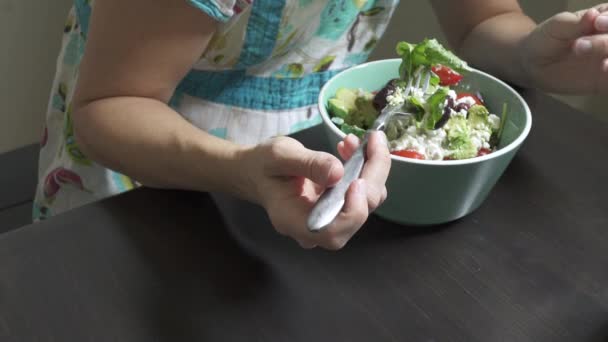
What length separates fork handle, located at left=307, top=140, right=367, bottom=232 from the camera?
34 cm

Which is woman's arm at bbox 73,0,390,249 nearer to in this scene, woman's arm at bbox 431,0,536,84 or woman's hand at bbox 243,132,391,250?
woman's hand at bbox 243,132,391,250

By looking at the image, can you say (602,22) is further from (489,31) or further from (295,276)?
(295,276)

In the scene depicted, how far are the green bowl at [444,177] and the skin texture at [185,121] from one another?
0.05 m

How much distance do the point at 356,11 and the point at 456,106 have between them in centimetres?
22

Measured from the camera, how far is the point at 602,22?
22.1 inches

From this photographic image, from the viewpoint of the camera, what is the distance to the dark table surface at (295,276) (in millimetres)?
418

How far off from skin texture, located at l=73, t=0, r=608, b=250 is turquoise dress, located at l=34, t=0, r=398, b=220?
80 mm

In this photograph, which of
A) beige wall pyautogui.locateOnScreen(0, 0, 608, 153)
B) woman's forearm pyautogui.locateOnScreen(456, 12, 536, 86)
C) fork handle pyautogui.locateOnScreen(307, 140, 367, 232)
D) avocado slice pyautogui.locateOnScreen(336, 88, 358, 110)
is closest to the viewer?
fork handle pyautogui.locateOnScreen(307, 140, 367, 232)

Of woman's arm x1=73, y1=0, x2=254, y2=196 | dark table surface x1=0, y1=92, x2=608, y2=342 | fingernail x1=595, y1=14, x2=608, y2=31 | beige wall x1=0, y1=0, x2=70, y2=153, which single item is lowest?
beige wall x1=0, y1=0, x2=70, y2=153

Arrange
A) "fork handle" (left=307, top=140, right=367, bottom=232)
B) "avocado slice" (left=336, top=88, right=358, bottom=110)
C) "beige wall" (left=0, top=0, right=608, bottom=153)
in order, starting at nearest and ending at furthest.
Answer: "fork handle" (left=307, top=140, right=367, bottom=232)
"avocado slice" (left=336, top=88, right=358, bottom=110)
"beige wall" (left=0, top=0, right=608, bottom=153)

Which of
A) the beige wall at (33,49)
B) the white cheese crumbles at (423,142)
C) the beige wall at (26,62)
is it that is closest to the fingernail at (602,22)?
the white cheese crumbles at (423,142)

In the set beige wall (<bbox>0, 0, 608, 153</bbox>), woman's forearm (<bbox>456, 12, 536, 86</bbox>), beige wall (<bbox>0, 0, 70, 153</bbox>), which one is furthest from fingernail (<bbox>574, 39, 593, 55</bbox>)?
beige wall (<bbox>0, 0, 70, 153</bbox>)

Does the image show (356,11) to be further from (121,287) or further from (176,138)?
(121,287)

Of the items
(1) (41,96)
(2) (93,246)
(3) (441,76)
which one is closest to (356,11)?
(3) (441,76)
